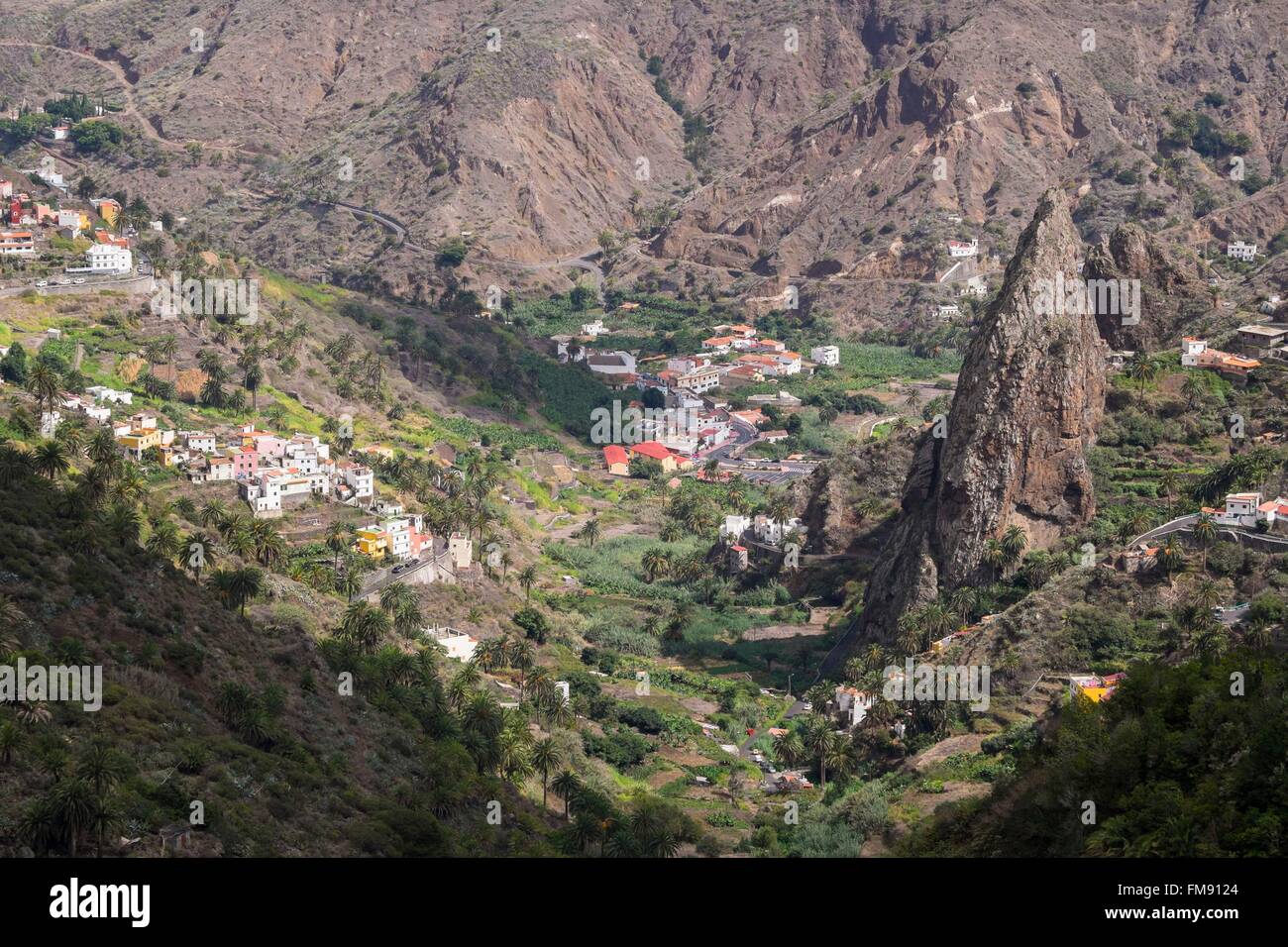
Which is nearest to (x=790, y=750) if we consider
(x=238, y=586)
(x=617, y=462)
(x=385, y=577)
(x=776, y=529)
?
(x=238, y=586)

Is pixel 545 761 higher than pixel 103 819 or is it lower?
lower

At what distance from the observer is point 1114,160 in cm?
17988

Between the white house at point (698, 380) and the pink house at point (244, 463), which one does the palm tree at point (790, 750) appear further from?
the white house at point (698, 380)

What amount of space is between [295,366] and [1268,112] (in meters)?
135

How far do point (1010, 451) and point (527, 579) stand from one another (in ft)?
92.6

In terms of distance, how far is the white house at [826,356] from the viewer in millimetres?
150750

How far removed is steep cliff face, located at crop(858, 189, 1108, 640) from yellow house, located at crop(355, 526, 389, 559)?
25.4 metres

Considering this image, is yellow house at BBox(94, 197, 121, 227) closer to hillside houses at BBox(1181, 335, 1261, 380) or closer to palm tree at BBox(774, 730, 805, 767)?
palm tree at BBox(774, 730, 805, 767)

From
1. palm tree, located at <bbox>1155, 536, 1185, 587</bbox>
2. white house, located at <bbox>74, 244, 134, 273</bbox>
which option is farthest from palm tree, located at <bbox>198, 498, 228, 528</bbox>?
palm tree, located at <bbox>1155, 536, 1185, 587</bbox>

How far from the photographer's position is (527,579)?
89.2 m

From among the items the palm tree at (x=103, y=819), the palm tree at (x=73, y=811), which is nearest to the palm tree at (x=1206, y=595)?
the palm tree at (x=103, y=819)

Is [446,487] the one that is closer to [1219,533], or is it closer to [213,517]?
[213,517]

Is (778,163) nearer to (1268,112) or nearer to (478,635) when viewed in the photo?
(1268,112)

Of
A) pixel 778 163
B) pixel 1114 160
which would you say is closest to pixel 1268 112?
pixel 1114 160
